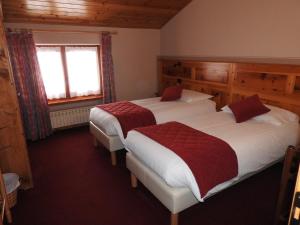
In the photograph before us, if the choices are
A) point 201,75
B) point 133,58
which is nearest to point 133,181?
point 201,75

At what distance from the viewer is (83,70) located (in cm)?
455

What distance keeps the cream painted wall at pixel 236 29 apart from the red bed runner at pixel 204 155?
1802 millimetres

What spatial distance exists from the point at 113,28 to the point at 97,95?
1.44 m

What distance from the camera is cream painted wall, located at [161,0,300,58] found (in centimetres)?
296

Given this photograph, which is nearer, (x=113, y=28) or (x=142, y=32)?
(x=113, y=28)

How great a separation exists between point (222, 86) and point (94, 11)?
2586 millimetres

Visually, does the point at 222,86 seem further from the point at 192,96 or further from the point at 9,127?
the point at 9,127

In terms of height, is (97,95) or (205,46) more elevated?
(205,46)

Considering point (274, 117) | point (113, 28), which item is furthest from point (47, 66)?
point (274, 117)

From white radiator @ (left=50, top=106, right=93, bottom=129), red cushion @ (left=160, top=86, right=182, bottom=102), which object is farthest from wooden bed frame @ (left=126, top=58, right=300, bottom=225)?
white radiator @ (left=50, top=106, right=93, bottom=129)

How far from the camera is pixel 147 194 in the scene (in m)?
2.54

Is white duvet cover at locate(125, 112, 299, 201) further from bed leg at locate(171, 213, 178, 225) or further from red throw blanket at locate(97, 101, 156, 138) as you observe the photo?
red throw blanket at locate(97, 101, 156, 138)

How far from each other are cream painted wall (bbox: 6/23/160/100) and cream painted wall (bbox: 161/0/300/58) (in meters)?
0.51

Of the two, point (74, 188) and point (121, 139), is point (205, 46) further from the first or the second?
point (74, 188)
